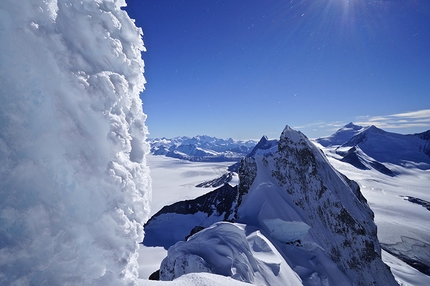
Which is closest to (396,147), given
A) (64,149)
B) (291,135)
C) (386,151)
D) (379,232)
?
(386,151)

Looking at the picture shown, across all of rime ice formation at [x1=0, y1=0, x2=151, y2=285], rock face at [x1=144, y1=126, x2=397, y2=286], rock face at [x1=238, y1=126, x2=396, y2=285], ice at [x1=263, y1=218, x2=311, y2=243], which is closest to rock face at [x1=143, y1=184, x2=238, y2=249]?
rock face at [x1=238, y1=126, x2=396, y2=285]

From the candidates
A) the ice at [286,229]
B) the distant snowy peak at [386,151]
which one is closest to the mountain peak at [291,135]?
the ice at [286,229]

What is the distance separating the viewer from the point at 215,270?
990cm

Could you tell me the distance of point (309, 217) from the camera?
1748 cm

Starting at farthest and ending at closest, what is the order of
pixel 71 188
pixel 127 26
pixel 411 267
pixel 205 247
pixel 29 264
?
pixel 411 267 → pixel 205 247 → pixel 127 26 → pixel 71 188 → pixel 29 264

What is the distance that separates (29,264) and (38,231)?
1.32 feet

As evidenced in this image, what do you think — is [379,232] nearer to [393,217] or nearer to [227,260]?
[393,217]

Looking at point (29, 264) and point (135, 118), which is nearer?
point (29, 264)

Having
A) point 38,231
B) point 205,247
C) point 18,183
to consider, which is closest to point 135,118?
point 18,183

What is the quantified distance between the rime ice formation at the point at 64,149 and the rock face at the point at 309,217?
10.2m

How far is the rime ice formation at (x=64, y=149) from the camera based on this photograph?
270cm

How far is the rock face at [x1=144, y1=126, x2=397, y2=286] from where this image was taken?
1555 cm

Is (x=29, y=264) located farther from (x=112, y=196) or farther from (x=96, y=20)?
(x=96, y=20)

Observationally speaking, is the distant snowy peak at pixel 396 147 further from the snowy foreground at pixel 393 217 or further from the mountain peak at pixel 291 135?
the mountain peak at pixel 291 135
